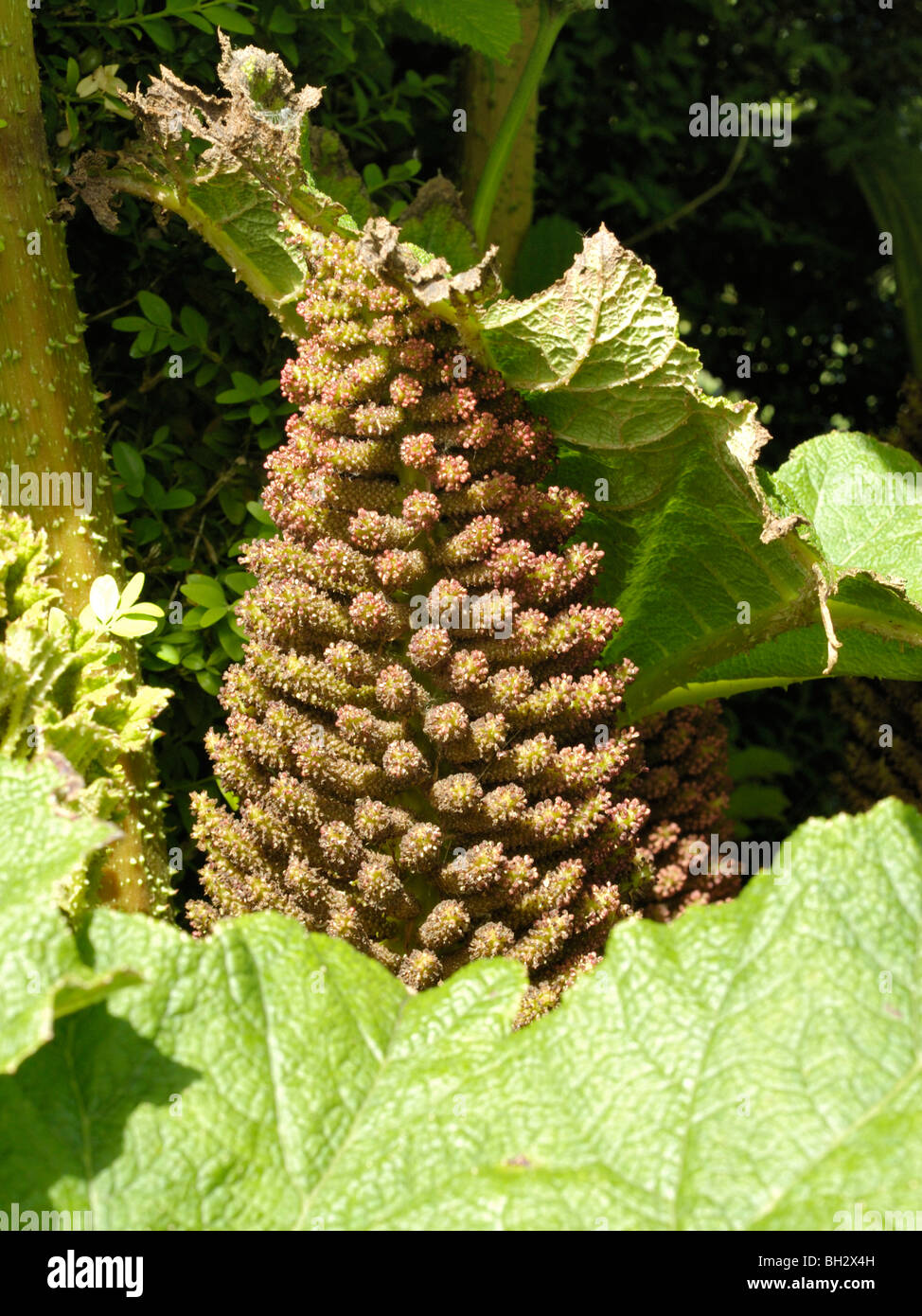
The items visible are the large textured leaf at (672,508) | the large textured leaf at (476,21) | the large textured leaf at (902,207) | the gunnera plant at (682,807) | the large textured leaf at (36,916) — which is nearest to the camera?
the large textured leaf at (36,916)

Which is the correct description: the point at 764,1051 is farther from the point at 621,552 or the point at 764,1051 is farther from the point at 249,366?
the point at 249,366

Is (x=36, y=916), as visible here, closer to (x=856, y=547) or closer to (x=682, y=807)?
(x=682, y=807)

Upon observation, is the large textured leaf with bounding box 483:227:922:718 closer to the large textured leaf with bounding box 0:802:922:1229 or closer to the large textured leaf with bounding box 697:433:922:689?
the large textured leaf with bounding box 697:433:922:689

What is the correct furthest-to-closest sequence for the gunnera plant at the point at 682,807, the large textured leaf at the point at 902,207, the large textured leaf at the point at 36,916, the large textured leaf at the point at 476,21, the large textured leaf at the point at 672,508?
the large textured leaf at the point at 902,207 → the large textured leaf at the point at 476,21 → the gunnera plant at the point at 682,807 → the large textured leaf at the point at 672,508 → the large textured leaf at the point at 36,916

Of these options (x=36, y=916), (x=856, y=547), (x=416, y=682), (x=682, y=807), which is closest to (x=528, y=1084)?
(x=36, y=916)

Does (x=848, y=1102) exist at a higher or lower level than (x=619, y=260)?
lower

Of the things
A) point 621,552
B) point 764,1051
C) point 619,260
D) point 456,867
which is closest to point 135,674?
point 456,867

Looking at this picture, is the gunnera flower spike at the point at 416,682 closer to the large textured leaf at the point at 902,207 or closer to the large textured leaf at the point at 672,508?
the large textured leaf at the point at 672,508

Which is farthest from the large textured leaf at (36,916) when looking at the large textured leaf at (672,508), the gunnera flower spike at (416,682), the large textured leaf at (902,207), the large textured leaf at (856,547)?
the large textured leaf at (902,207)
